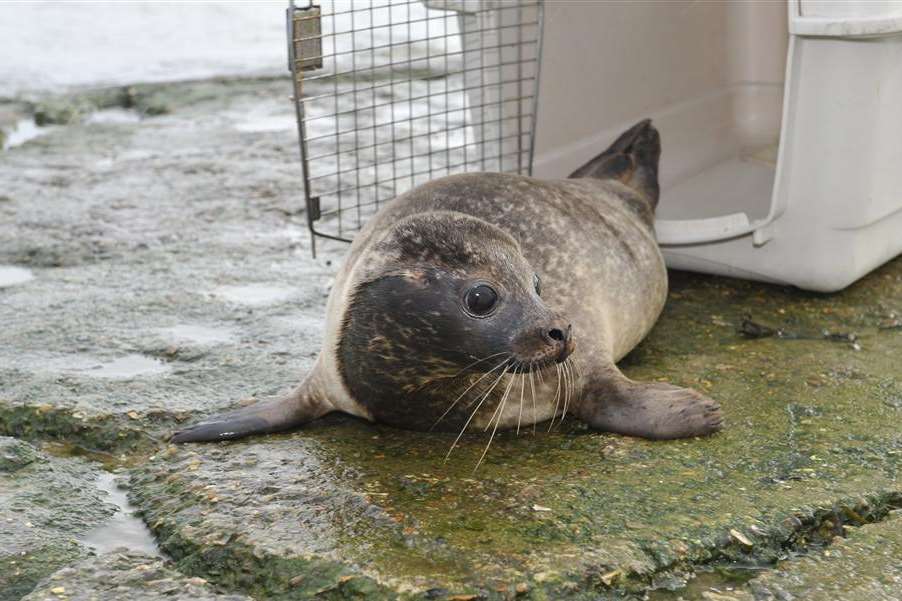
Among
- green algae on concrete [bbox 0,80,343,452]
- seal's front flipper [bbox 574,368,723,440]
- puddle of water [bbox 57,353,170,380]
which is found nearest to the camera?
seal's front flipper [bbox 574,368,723,440]

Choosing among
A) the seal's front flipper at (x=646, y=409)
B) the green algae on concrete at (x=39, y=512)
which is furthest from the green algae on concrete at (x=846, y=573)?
the green algae on concrete at (x=39, y=512)

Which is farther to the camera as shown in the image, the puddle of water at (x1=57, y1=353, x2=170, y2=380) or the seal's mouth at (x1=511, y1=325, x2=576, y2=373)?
the puddle of water at (x1=57, y1=353, x2=170, y2=380)

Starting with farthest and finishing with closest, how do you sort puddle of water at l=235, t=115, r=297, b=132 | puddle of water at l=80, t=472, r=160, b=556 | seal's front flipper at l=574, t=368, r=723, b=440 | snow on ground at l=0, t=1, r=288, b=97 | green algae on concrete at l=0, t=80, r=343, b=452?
snow on ground at l=0, t=1, r=288, b=97 → puddle of water at l=235, t=115, r=297, b=132 → green algae on concrete at l=0, t=80, r=343, b=452 → seal's front flipper at l=574, t=368, r=723, b=440 → puddle of water at l=80, t=472, r=160, b=556

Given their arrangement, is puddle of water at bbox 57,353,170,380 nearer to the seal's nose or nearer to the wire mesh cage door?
the wire mesh cage door

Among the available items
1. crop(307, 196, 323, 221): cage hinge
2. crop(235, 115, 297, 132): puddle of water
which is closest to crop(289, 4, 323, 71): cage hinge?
crop(307, 196, 323, 221): cage hinge

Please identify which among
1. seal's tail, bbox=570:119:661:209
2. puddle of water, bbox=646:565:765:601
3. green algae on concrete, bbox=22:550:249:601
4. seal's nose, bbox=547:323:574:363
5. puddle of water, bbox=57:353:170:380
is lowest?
puddle of water, bbox=646:565:765:601

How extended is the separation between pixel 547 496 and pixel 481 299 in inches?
20.2

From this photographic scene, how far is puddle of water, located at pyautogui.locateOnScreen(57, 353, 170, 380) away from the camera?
13.7 ft

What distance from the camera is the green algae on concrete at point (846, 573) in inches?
111

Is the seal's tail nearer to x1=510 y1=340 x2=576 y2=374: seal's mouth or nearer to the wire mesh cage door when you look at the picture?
the wire mesh cage door

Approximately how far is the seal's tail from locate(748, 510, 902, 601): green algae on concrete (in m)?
2.20

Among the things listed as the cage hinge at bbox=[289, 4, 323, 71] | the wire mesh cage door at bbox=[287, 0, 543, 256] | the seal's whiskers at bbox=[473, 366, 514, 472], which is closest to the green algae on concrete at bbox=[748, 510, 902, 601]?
the seal's whiskers at bbox=[473, 366, 514, 472]

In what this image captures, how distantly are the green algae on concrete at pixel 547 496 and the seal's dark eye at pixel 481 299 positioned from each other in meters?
0.43

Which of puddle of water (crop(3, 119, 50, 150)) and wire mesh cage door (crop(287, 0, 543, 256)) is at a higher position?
wire mesh cage door (crop(287, 0, 543, 256))
